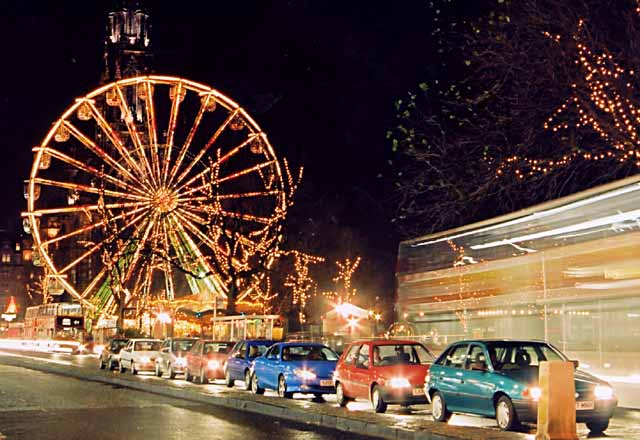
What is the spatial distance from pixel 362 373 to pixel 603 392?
5.86 metres

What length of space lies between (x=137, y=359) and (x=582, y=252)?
23.0m

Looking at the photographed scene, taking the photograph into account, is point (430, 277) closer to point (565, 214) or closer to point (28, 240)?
point (565, 214)

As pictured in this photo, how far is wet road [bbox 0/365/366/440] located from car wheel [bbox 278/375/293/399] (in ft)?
6.53

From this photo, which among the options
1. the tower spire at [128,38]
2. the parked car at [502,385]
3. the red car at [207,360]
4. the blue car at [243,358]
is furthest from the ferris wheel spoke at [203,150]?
the tower spire at [128,38]

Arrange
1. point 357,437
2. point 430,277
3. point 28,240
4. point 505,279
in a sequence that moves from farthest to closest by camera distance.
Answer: point 28,240 → point 430,277 → point 505,279 → point 357,437

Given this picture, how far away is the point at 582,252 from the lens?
1727 centimetres

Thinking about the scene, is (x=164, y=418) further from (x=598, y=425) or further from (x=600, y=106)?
(x=600, y=106)

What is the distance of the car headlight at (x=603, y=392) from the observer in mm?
15086

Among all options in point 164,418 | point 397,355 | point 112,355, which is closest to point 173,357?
point 112,355

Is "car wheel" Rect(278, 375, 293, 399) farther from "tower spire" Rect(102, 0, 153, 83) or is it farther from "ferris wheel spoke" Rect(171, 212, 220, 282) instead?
"tower spire" Rect(102, 0, 153, 83)

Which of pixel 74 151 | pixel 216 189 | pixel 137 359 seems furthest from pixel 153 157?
pixel 74 151

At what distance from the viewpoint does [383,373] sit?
63.1 feet

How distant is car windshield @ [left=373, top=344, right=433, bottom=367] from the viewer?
783 inches

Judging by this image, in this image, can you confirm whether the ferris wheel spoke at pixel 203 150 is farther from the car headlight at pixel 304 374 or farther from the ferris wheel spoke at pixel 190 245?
the car headlight at pixel 304 374
